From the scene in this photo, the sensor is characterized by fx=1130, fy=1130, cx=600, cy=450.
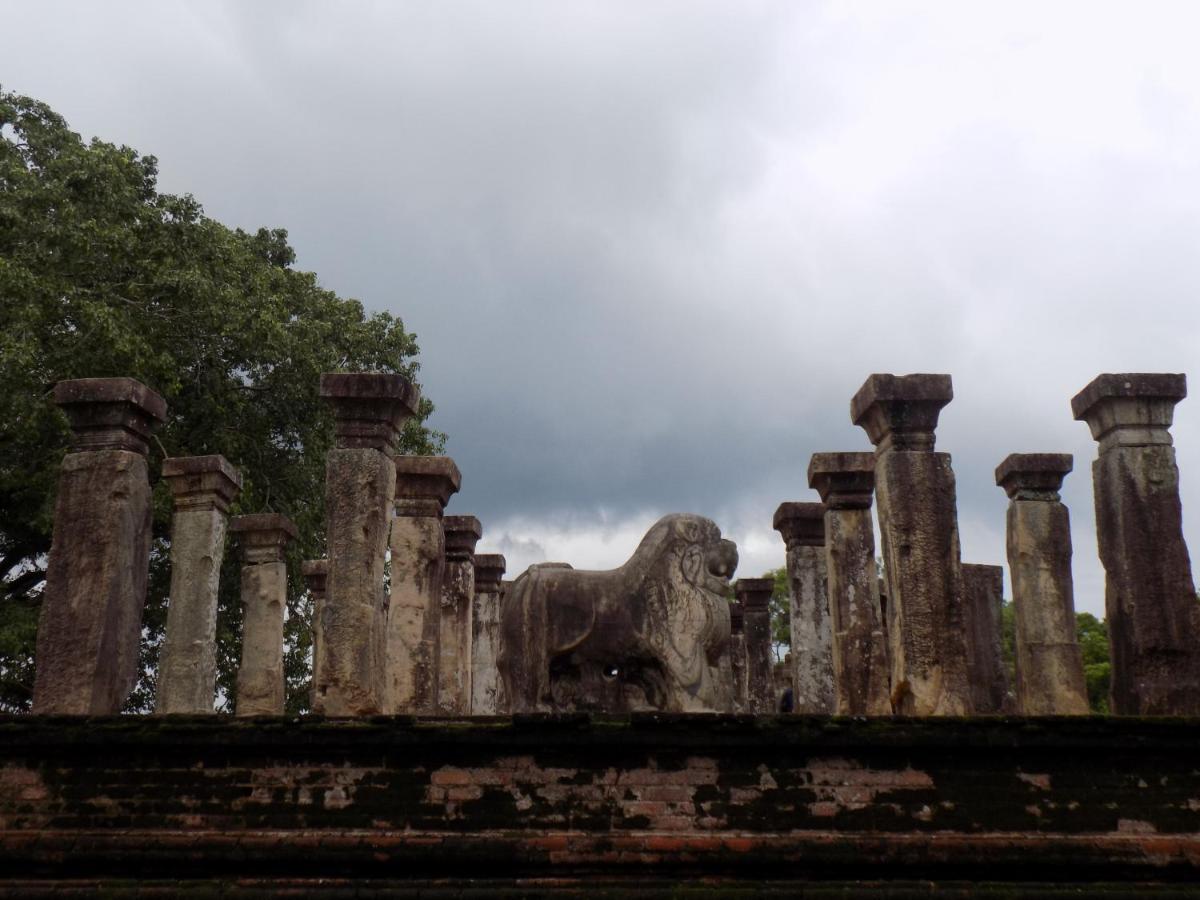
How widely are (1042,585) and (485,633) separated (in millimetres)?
7591

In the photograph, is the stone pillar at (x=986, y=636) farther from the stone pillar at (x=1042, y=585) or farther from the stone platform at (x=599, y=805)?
the stone platform at (x=599, y=805)

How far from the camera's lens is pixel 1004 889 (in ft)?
21.0

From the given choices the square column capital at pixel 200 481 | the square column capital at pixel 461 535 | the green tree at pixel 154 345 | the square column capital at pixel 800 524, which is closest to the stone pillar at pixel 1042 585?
the square column capital at pixel 800 524

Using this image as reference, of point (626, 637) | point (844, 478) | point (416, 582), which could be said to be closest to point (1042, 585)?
point (844, 478)

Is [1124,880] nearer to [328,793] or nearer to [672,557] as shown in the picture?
[672,557]

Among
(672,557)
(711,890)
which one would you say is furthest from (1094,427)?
(711,890)

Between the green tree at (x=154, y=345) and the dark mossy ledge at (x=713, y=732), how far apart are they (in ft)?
30.9

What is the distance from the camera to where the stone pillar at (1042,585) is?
1070 cm

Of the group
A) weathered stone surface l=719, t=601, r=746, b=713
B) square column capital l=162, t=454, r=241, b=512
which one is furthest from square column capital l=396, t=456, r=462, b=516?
weathered stone surface l=719, t=601, r=746, b=713

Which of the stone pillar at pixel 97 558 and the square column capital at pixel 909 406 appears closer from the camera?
the stone pillar at pixel 97 558

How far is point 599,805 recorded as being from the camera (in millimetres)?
6789

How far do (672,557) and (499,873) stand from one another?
3285mm

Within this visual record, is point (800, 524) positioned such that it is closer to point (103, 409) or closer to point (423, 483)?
point (423, 483)

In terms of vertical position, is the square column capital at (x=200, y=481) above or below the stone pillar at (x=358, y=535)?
above
